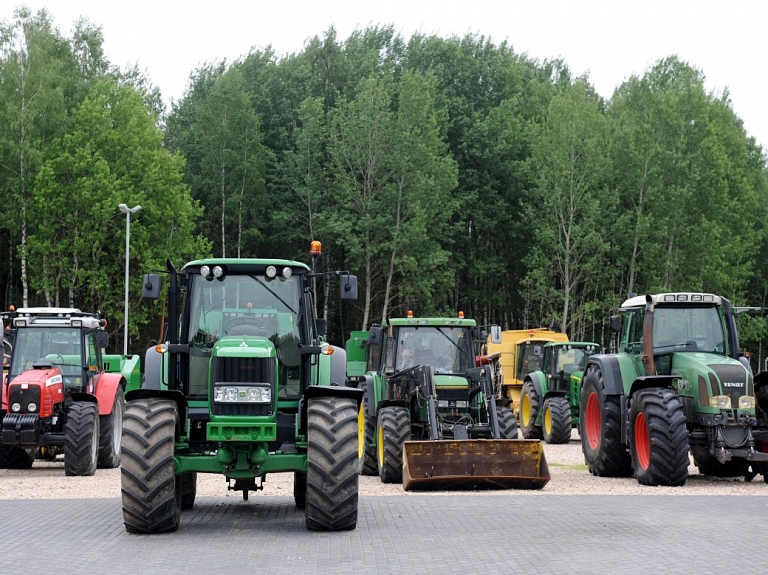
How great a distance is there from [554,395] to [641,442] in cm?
1017

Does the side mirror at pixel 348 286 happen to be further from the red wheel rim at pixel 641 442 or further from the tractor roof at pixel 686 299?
the tractor roof at pixel 686 299

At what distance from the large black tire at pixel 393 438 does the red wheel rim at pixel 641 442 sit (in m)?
3.23

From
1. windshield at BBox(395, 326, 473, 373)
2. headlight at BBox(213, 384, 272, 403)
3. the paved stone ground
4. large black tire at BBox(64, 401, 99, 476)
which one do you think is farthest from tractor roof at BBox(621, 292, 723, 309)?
large black tire at BBox(64, 401, 99, 476)

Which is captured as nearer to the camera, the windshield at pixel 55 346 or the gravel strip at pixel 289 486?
the gravel strip at pixel 289 486

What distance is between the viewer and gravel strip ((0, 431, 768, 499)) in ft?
49.7

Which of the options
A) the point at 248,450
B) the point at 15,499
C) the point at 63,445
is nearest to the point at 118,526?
the point at 248,450

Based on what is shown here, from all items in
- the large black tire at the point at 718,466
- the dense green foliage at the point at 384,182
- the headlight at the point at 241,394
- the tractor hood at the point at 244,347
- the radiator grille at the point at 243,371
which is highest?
the dense green foliage at the point at 384,182

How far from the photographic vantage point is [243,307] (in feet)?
38.8

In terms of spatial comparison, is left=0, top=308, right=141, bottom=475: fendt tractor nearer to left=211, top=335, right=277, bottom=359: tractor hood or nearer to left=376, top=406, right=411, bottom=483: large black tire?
left=376, top=406, right=411, bottom=483: large black tire

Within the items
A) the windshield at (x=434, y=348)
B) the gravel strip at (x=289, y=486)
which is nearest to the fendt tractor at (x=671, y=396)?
the gravel strip at (x=289, y=486)

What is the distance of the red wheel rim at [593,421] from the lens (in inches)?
713

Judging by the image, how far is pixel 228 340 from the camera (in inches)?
446

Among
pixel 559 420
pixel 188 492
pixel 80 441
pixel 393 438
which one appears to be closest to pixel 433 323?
pixel 393 438

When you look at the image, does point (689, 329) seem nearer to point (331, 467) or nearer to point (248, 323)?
point (248, 323)
